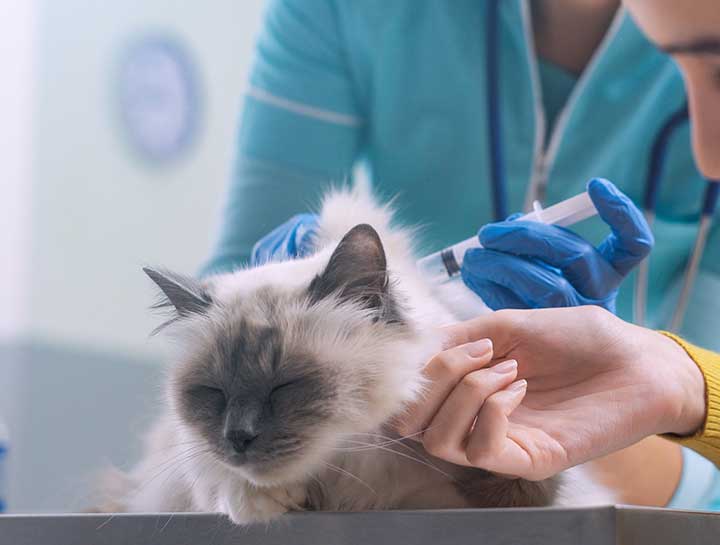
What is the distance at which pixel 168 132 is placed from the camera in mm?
2742

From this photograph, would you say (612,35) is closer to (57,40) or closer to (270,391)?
(270,391)

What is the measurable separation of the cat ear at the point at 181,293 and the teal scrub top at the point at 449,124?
0.61 meters

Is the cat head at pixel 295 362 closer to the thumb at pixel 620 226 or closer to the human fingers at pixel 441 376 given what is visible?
the human fingers at pixel 441 376

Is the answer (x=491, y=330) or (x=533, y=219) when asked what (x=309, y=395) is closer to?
(x=491, y=330)

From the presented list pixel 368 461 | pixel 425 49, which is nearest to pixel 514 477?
pixel 368 461

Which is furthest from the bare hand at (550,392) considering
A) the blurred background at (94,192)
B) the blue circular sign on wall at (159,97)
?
the blue circular sign on wall at (159,97)

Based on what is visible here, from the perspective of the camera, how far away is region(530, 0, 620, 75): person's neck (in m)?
1.46

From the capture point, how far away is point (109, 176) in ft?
8.59

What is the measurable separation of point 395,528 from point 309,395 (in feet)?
0.42

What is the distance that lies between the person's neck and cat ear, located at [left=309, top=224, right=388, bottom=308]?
941 mm

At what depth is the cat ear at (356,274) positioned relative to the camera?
67 centimetres

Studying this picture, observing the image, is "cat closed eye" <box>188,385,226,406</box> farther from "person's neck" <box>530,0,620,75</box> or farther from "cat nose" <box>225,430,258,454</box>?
"person's neck" <box>530,0,620,75</box>

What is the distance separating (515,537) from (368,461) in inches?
7.2

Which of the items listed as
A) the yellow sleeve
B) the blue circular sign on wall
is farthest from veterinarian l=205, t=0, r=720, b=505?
the blue circular sign on wall
